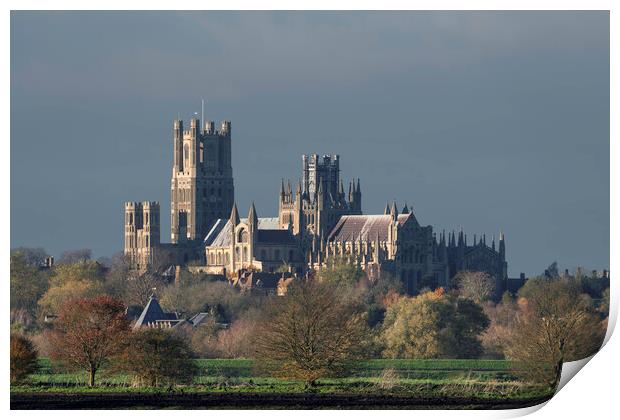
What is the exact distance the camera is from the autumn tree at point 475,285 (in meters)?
123

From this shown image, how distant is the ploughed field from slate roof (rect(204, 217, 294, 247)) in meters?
100

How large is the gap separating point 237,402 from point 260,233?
110767 millimetres

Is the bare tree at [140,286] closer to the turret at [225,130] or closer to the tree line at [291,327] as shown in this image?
the tree line at [291,327]

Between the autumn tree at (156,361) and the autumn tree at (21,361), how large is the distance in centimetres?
228

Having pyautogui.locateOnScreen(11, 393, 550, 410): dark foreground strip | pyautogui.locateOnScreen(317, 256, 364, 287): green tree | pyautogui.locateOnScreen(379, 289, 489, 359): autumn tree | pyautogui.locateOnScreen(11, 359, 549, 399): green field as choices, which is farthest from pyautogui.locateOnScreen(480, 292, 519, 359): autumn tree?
pyautogui.locateOnScreen(317, 256, 364, 287): green tree

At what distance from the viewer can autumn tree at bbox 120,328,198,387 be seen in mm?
53000

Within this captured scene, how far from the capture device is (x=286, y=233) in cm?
16025

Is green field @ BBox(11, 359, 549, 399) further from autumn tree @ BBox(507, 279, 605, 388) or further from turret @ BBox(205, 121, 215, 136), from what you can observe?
turret @ BBox(205, 121, 215, 136)

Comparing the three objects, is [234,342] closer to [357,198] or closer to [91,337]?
[91,337]

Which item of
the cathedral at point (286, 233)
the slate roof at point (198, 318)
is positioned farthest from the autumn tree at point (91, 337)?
the cathedral at point (286, 233)

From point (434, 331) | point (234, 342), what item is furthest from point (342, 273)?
point (234, 342)

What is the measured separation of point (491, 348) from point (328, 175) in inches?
3592

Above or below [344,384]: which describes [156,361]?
above

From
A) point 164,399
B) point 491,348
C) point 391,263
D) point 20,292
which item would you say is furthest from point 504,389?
point 391,263
